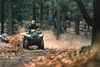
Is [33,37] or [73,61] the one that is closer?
[73,61]

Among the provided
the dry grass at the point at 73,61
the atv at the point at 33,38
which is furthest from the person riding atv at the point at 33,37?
the dry grass at the point at 73,61

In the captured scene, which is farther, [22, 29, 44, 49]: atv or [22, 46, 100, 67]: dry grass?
[22, 29, 44, 49]: atv

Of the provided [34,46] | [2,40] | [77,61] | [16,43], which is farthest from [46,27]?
[77,61]

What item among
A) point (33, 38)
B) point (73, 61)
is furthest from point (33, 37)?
point (73, 61)

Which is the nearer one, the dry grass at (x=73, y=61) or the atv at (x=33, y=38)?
the dry grass at (x=73, y=61)

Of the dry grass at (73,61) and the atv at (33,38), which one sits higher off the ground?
the dry grass at (73,61)

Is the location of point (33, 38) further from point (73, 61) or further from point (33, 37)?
point (73, 61)

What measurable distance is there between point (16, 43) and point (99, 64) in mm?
24241

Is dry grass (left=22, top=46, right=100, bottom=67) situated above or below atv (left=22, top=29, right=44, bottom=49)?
above

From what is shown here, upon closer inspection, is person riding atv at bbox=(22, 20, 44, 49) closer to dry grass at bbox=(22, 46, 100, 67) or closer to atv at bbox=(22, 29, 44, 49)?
atv at bbox=(22, 29, 44, 49)

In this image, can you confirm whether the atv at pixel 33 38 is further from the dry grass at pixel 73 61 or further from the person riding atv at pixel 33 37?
the dry grass at pixel 73 61

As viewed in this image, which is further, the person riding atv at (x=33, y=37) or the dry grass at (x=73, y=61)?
the person riding atv at (x=33, y=37)

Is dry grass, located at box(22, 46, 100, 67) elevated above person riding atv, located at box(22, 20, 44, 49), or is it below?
above

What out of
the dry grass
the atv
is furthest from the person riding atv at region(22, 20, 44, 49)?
the dry grass
